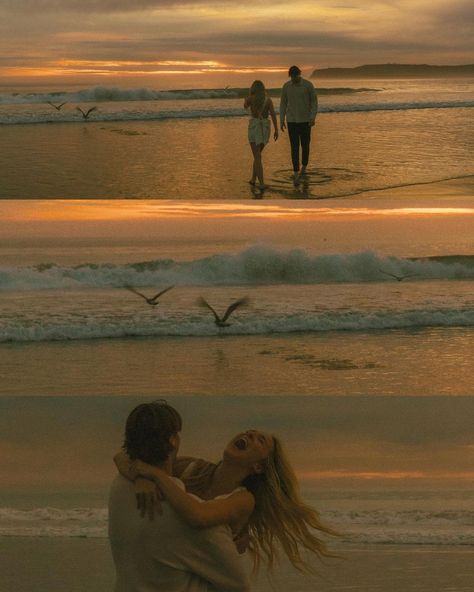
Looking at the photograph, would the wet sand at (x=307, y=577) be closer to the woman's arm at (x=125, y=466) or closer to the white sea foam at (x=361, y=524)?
the white sea foam at (x=361, y=524)

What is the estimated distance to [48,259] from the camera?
49.9 ft

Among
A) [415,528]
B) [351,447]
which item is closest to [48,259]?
[351,447]

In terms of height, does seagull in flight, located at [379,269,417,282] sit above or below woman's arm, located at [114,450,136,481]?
below

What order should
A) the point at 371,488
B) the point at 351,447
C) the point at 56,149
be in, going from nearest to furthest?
the point at 371,488
the point at 351,447
the point at 56,149

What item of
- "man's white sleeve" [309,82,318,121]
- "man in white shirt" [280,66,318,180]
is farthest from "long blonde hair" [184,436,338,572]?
"man's white sleeve" [309,82,318,121]

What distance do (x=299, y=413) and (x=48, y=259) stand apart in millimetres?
7968

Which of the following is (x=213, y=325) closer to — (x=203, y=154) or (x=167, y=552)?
(x=167, y=552)

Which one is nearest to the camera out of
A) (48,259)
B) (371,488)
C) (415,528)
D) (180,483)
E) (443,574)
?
(180,483)

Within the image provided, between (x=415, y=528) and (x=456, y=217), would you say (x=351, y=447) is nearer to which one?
(x=415, y=528)

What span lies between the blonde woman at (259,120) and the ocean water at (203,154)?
506 millimetres

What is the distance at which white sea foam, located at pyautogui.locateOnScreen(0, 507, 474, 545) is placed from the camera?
5262 mm

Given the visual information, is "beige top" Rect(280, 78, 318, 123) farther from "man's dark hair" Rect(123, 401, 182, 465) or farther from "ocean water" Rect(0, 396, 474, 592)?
"man's dark hair" Rect(123, 401, 182, 465)

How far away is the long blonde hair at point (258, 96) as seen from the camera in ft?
56.0

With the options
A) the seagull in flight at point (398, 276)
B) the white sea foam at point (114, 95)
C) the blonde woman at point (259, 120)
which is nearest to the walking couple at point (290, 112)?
the blonde woman at point (259, 120)
